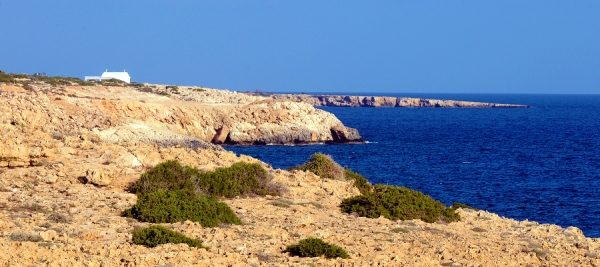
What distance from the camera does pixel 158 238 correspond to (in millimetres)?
11766

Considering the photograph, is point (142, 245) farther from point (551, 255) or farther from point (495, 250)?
point (551, 255)

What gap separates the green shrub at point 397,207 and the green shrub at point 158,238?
5.93m

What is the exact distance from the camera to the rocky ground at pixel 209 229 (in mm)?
11258

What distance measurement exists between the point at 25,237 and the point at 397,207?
865 centimetres

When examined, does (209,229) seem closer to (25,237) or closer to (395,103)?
(25,237)

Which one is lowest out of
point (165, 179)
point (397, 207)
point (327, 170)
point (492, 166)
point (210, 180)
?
point (492, 166)

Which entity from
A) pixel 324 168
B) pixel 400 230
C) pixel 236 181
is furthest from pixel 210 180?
pixel 324 168

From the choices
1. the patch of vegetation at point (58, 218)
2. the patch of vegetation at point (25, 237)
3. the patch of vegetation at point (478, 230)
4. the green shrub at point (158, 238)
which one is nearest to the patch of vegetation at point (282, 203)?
the patch of vegetation at point (478, 230)

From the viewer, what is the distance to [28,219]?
1298cm

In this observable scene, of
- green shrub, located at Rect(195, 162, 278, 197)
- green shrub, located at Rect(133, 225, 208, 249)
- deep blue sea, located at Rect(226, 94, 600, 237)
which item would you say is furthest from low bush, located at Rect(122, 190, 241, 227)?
deep blue sea, located at Rect(226, 94, 600, 237)

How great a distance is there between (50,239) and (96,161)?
24.7ft

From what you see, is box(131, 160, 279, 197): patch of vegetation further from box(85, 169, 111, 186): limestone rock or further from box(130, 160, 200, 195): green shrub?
box(85, 169, 111, 186): limestone rock

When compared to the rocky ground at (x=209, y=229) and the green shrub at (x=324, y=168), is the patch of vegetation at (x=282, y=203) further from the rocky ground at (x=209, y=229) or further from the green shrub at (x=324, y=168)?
the green shrub at (x=324, y=168)

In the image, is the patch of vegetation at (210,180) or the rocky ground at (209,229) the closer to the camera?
the rocky ground at (209,229)
